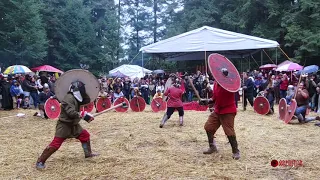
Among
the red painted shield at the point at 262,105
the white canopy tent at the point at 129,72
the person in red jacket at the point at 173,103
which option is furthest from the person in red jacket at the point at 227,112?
the white canopy tent at the point at 129,72

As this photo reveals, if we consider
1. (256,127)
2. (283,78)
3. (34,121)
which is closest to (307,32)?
(283,78)

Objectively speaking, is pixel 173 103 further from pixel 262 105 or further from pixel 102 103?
pixel 262 105

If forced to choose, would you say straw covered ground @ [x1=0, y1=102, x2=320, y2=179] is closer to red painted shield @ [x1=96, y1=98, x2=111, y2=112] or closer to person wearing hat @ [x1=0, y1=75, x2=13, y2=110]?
red painted shield @ [x1=96, y1=98, x2=111, y2=112]

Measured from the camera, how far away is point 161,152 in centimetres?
625

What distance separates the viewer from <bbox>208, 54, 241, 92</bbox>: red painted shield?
5588 millimetres

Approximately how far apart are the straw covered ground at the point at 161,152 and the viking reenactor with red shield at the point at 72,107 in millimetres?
328

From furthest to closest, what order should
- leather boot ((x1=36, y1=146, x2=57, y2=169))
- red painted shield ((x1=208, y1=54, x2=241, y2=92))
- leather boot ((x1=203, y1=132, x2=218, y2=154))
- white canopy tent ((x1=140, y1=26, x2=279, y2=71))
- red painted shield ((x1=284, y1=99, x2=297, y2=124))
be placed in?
white canopy tent ((x1=140, y1=26, x2=279, y2=71)), red painted shield ((x1=284, y1=99, x2=297, y2=124)), leather boot ((x1=203, y1=132, x2=218, y2=154)), red painted shield ((x1=208, y1=54, x2=241, y2=92)), leather boot ((x1=36, y1=146, x2=57, y2=169))

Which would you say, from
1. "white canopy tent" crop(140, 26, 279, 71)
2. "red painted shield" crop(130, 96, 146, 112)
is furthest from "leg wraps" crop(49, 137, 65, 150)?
"white canopy tent" crop(140, 26, 279, 71)

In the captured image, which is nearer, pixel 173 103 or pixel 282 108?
pixel 173 103

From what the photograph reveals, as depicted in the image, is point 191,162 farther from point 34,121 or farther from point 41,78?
point 41,78

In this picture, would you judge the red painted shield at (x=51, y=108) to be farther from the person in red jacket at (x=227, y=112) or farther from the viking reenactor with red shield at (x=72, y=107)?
the person in red jacket at (x=227, y=112)

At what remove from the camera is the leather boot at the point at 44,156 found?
5.21 meters

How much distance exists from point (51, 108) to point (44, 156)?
233 inches

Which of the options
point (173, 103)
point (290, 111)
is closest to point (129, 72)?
point (173, 103)
